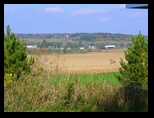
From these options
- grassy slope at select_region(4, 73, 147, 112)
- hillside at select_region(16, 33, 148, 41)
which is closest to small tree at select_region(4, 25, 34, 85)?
hillside at select_region(16, 33, 148, 41)

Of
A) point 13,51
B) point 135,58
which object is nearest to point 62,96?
point 13,51

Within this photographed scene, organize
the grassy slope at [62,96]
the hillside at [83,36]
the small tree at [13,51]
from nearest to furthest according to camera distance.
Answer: the grassy slope at [62,96], the small tree at [13,51], the hillside at [83,36]

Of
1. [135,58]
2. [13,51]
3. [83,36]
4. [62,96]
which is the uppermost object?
[83,36]

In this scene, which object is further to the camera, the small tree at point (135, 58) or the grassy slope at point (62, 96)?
the small tree at point (135, 58)

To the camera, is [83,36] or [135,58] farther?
[83,36]

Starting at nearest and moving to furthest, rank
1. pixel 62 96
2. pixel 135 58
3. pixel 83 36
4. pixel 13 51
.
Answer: pixel 62 96 < pixel 13 51 < pixel 135 58 < pixel 83 36

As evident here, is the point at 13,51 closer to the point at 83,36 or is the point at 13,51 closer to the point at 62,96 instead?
the point at 62,96

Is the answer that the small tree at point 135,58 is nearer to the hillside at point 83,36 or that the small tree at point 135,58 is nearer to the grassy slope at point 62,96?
the hillside at point 83,36

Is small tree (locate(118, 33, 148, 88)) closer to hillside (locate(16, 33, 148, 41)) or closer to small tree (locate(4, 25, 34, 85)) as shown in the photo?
hillside (locate(16, 33, 148, 41))

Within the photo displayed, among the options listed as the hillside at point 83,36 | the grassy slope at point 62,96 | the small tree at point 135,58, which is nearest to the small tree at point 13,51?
the hillside at point 83,36

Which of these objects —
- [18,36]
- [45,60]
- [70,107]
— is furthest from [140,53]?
[70,107]

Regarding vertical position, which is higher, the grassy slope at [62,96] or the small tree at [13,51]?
the small tree at [13,51]
